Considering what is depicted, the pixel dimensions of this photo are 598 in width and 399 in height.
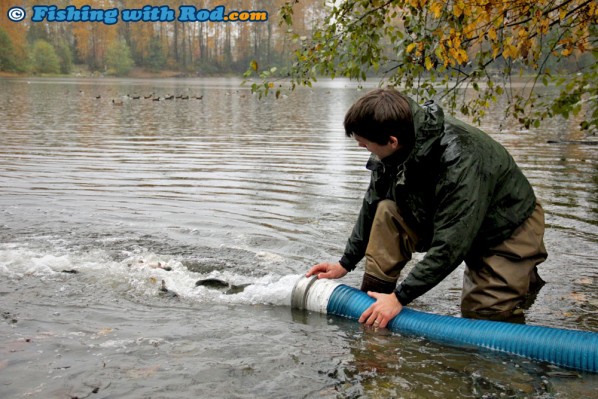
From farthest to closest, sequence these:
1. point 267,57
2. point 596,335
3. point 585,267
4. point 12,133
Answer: point 267,57
point 12,133
point 585,267
point 596,335

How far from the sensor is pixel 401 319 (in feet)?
14.1

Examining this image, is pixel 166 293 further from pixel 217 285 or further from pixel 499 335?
pixel 499 335

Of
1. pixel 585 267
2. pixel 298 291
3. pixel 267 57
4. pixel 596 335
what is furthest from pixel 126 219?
pixel 267 57

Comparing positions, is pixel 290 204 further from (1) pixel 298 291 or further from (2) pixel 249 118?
(2) pixel 249 118

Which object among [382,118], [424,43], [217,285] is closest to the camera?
[382,118]

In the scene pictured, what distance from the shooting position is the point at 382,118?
3828 mm

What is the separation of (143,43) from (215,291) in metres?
110

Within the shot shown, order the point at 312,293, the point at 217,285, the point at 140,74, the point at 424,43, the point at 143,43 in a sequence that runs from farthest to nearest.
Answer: the point at 143,43 → the point at 140,74 → the point at 424,43 → the point at 217,285 → the point at 312,293

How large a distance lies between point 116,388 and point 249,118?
76.3 feet

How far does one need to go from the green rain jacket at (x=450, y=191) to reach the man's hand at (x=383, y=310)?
8cm

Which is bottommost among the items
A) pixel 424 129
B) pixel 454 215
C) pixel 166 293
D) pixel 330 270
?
pixel 166 293

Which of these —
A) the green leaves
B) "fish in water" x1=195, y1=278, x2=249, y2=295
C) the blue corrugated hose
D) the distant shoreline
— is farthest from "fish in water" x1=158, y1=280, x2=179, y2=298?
the distant shoreline

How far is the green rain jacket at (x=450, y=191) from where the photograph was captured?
386cm

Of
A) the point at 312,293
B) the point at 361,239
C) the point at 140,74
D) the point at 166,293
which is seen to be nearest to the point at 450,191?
→ the point at 361,239
